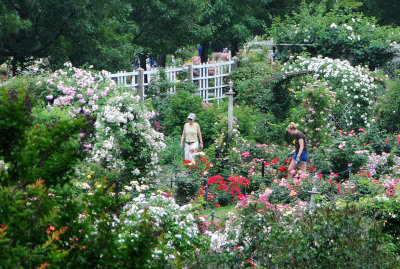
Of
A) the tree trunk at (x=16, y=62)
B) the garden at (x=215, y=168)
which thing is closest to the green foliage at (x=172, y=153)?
the garden at (x=215, y=168)

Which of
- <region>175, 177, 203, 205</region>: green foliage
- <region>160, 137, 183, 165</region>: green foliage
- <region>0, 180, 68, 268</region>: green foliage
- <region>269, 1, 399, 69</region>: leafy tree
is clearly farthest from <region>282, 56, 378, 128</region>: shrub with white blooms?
<region>0, 180, 68, 268</region>: green foliage

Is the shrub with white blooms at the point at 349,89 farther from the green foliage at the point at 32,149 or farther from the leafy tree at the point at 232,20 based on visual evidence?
the green foliage at the point at 32,149

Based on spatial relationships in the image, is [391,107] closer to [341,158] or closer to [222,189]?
[341,158]

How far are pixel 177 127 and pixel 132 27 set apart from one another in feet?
12.5

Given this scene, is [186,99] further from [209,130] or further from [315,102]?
[315,102]

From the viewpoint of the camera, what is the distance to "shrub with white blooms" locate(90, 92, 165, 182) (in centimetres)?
1070

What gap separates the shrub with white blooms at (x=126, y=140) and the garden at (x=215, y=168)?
0.07ft

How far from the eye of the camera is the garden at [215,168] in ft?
A: 13.2

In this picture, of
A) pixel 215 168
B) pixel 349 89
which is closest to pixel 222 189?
pixel 215 168

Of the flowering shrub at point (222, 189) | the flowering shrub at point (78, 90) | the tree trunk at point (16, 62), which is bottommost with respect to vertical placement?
the flowering shrub at point (222, 189)

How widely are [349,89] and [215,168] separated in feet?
16.6

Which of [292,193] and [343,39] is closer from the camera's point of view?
[292,193]

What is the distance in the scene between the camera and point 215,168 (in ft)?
40.9

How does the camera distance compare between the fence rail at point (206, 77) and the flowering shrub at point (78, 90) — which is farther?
the fence rail at point (206, 77)
